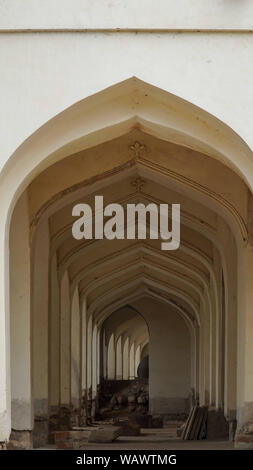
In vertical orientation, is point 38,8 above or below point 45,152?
above

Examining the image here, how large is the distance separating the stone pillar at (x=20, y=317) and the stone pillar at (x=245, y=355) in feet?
7.63

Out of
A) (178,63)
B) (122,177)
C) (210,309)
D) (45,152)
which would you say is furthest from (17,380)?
(210,309)

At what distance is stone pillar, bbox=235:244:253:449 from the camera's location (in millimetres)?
10836

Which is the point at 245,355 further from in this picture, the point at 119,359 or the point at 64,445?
the point at 119,359

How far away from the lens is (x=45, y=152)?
867cm

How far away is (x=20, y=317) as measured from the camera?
11.2m

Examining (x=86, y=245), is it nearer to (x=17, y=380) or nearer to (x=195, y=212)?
(x=195, y=212)

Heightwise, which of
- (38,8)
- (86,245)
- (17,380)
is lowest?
(17,380)

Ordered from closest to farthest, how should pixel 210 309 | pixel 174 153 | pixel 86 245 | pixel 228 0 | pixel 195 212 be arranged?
pixel 228 0 → pixel 174 153 → pixel 195 212 → pixel 86 245 → pixel 210 309

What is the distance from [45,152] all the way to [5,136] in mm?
533

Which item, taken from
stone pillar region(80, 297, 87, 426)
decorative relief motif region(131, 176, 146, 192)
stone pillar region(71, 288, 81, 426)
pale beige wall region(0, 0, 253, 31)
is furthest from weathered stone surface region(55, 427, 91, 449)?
pale beige wall region(0, 0, 253, 31)

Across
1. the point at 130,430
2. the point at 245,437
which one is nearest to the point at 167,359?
the point at 130,430

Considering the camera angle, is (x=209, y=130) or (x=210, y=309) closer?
(x=209, y=130)

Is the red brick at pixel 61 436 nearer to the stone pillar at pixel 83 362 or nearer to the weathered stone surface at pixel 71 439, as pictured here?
the weathered stone surface at pixel 71 439
